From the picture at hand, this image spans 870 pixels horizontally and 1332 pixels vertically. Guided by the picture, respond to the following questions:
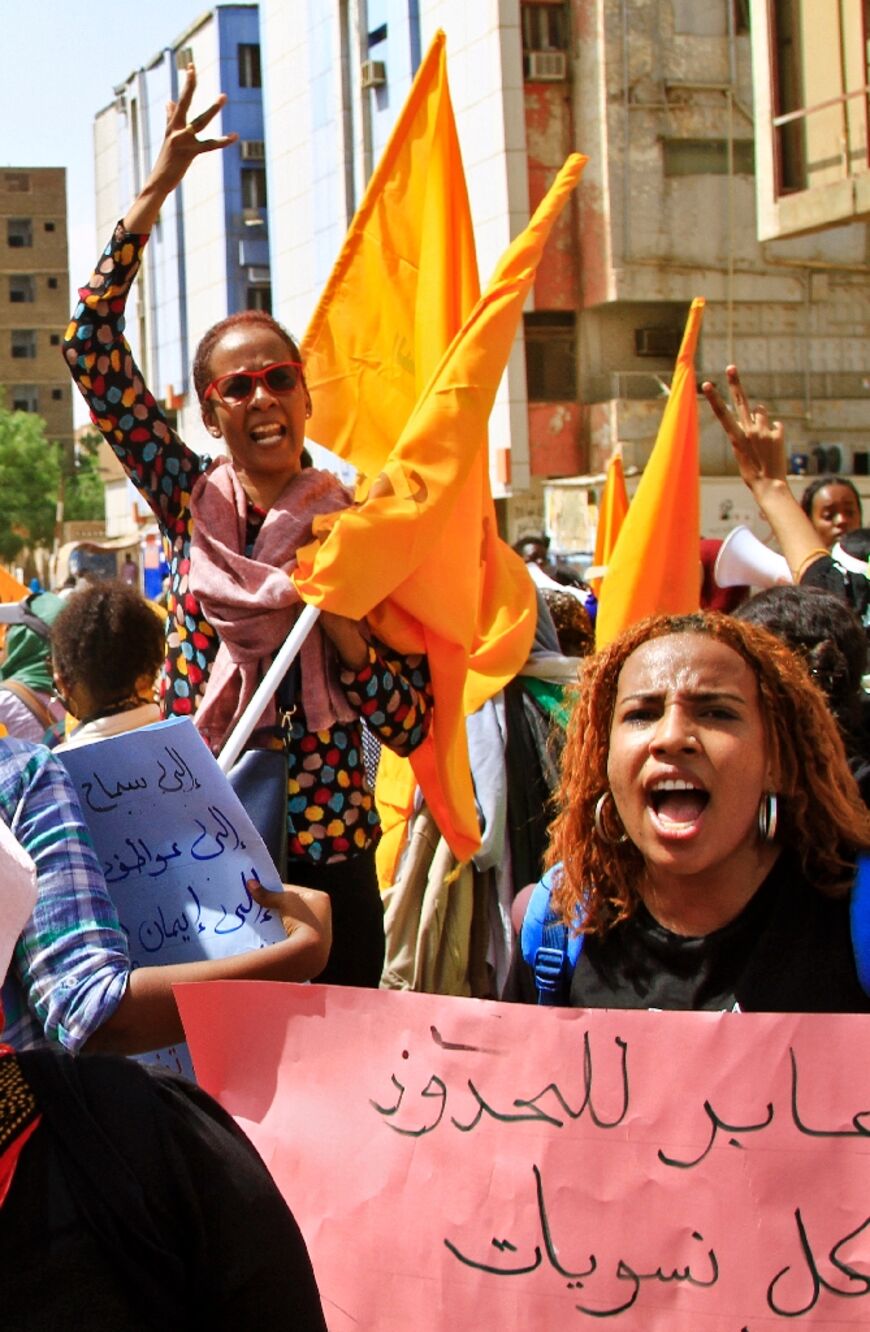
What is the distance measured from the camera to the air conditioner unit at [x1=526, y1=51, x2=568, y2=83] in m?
30.1

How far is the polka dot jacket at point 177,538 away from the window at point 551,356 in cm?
2723

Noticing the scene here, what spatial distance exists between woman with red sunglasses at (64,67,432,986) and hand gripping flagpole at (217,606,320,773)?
59mm

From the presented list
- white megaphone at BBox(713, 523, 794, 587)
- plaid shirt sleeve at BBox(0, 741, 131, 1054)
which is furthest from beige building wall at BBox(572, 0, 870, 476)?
plaid shirt sleeve at BBox(0, 741, 131, 1054)

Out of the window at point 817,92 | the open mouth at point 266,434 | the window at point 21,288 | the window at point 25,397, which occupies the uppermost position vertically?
the window at point 21,288

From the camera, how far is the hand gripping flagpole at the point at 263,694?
3373mm

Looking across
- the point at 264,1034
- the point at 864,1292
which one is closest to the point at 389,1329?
the point at 264,1034

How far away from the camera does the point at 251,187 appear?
4116cm

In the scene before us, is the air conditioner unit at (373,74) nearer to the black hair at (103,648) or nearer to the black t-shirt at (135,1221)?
the black hair at (103,648)

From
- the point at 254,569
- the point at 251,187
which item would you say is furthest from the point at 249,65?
the point at 254,569

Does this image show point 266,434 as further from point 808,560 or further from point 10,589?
point 10,589

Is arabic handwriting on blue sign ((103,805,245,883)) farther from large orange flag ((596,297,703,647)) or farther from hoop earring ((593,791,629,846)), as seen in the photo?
large orange flag ((596,297,703,647))

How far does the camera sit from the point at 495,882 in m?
6.00

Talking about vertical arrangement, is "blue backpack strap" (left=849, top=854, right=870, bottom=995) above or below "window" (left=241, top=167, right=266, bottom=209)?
below

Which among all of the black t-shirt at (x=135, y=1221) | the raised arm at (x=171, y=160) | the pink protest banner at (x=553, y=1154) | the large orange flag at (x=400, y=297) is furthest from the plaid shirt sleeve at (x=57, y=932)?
the large orange flag at (x=400, y=297)
